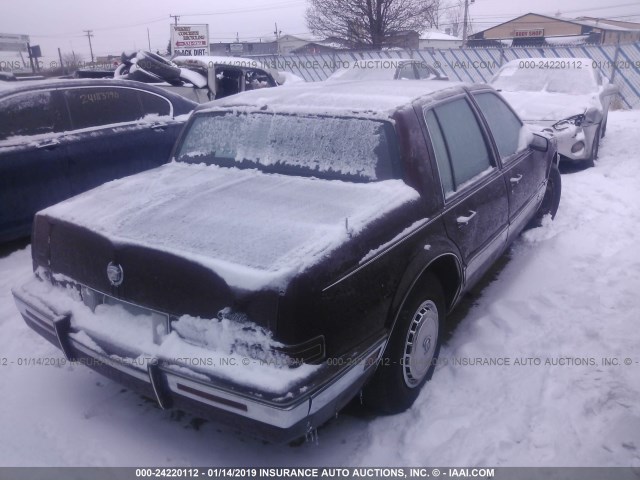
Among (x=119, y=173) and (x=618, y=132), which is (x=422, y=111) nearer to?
(x=119, y=173)

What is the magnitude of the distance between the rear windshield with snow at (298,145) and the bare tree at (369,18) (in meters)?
22.9

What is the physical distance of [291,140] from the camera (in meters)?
3.18

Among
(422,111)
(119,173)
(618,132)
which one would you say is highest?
(422,111)

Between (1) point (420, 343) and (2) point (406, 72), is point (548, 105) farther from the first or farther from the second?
(1) point (420, 343)

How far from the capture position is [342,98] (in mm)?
3244

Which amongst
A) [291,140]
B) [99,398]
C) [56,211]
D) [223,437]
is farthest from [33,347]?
[291,140]

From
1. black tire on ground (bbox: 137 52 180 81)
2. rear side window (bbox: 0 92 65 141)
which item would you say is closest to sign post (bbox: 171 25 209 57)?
black tire on ground (bbox: 137 52 180 81)

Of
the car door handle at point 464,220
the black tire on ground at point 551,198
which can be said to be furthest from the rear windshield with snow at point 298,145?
the black tire on ground at point 551,198

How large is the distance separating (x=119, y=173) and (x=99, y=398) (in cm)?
304

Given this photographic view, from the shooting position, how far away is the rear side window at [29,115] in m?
4.57

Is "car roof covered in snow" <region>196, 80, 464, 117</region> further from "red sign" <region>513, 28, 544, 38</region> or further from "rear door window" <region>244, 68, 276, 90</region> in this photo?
"red sign" <region>513, 28, 544, 38</region>

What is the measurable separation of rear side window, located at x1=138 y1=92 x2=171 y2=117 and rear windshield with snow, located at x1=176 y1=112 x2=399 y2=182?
2.48 m

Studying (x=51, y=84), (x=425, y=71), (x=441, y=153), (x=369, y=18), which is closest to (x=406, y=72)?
(x=425, y=71)

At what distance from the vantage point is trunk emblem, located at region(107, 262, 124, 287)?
2.35m
